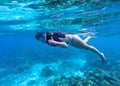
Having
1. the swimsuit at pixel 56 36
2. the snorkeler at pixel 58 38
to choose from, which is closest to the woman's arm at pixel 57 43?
the snorkeler at pixel 58 38

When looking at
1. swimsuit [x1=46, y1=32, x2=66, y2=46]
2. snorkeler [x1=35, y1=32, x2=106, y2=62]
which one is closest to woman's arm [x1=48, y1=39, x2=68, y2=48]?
snorkeler [x1=35, y1=32, x2=106, y2=62]

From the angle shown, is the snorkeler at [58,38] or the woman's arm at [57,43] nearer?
the woman's arm at [57,43]

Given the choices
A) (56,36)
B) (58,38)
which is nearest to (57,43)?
(58,38)

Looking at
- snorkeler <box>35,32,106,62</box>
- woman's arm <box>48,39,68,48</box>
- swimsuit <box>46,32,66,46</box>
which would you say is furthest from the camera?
swimsuit <box>46,32,66,46</box>

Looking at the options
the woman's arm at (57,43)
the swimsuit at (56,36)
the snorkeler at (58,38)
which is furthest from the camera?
the swimsuit at (56,36)

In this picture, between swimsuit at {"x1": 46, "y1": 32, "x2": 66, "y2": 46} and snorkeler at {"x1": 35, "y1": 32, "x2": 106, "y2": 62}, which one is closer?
snorkeler at {"x1": 35, "y1": 32, "x2": 106, "y2": 62}

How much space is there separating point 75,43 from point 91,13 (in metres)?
11.0

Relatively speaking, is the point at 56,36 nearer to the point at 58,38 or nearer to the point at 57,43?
the point at 58,38

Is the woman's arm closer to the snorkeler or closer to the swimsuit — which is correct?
the snorkeler

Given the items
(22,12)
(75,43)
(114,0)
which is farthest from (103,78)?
(75,43)

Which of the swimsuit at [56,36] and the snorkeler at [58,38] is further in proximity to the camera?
the swimsuit at [56,36]

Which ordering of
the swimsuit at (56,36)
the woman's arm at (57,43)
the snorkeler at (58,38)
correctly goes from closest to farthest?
the woman's arm at (57,43)
the snorkeler at (58,38)
the swimsuit at (56,36)

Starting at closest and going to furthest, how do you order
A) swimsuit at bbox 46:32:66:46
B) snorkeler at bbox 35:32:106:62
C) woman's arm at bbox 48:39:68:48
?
woman's arm at bbox 48:39:68:48 → snorkeler at bbox 35:32:106:62 → swimsuit at bbox 46:32:66:46

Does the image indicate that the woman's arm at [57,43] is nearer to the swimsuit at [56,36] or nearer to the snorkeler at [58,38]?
the snorkeler at [58,38]
